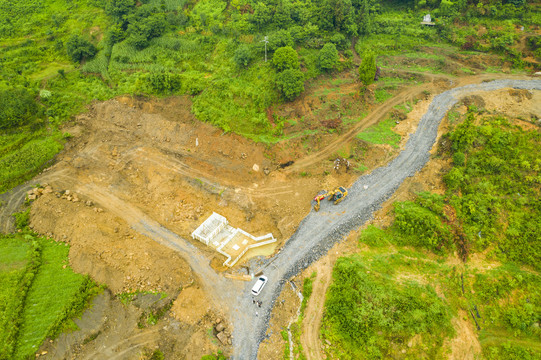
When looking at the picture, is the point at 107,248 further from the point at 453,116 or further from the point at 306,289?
the point at 453,116

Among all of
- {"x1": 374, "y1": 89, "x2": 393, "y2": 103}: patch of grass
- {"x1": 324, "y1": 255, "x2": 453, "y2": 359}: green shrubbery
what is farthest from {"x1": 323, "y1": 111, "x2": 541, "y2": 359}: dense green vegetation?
{"x1": 374, "y1": 89, "x2": 393, "y2": 103}: patch of grass

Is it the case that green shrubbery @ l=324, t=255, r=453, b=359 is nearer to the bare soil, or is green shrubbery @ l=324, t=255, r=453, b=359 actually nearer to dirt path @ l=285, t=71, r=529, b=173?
the bare soil

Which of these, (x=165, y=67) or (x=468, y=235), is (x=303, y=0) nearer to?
(x=165, y=67)

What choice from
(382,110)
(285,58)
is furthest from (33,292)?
(382,110)

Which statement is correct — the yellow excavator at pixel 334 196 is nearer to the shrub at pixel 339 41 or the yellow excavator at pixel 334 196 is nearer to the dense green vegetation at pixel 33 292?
the dense green vegetation at pixel 33 292

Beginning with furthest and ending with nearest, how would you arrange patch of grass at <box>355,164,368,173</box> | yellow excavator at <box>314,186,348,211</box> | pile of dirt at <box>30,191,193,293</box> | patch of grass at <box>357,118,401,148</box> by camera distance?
patch of grass at <box>357,118,401,148</box> < patch of grass at <box>355,164,368,173</box> < yellow excavator at <box>314,186,348,211</box> < pile of dirt at <box>30,191,193,293</box>

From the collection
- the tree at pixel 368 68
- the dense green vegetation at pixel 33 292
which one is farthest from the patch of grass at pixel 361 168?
the dense green vegetation at pixel 33 292
